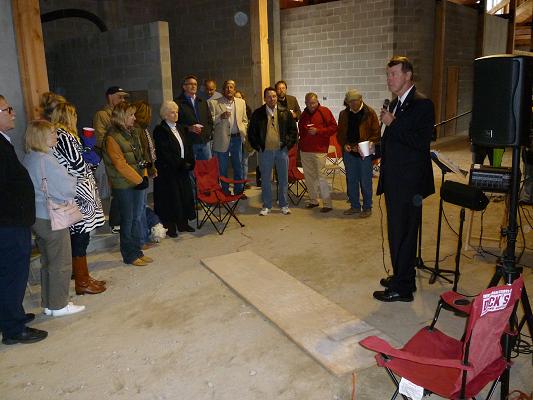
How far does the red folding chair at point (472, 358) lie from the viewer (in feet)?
A: 5.79

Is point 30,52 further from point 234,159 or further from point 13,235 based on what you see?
point 234,159

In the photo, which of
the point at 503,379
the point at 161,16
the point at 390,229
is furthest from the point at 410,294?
the point at 161,16

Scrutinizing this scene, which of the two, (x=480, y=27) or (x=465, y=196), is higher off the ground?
(x=480, y=27)

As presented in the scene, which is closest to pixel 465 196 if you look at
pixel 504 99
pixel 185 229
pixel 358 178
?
pixel 504 99

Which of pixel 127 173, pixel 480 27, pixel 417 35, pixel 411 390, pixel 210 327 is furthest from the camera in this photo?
pixel 480 27

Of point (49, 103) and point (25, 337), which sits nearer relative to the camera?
point (25, 337)

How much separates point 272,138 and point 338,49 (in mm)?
5160

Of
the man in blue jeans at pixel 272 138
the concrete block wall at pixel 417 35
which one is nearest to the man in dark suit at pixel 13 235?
the man in blue jeans at pixel 272 138

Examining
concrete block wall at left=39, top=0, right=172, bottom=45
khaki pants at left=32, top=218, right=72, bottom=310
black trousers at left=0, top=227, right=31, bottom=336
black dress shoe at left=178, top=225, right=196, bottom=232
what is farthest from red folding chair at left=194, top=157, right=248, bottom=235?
concrete block wall at left=39, top=0, right=172, bottom=45

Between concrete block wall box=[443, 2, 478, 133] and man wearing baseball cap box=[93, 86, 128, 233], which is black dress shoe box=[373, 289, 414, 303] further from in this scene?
concrete block wall box=[443, 2, 478, 133]

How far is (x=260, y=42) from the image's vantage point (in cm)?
667

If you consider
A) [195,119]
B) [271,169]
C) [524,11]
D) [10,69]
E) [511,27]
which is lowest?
[271,169]

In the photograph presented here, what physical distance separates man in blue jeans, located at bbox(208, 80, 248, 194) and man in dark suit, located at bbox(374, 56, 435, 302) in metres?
3.14

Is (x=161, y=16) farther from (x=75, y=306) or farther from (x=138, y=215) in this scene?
(x=75, y=306)
